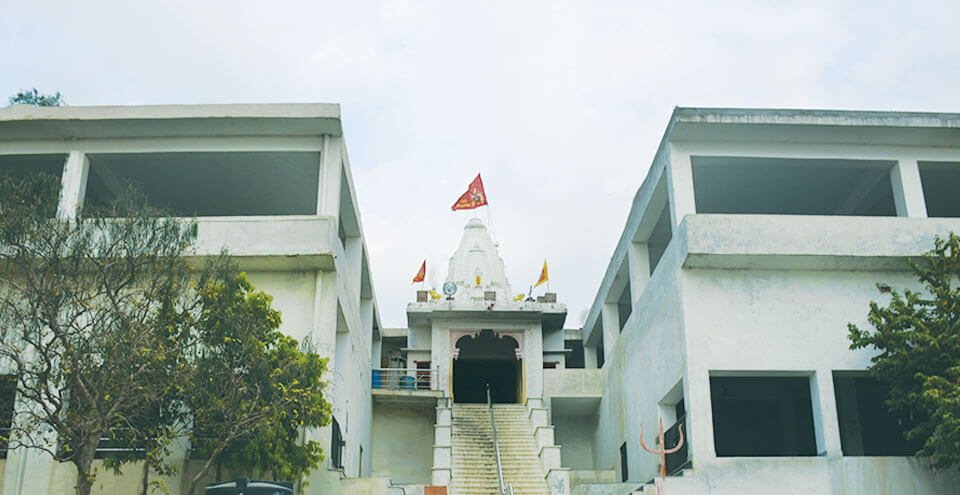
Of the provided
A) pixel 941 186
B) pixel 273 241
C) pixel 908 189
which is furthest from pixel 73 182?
pixel 941 186

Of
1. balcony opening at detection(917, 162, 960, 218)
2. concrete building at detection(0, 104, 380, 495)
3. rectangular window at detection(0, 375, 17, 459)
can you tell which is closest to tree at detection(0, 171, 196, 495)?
rectangular window at detection(0, 375, 17, 459)

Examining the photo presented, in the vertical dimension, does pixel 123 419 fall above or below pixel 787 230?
below

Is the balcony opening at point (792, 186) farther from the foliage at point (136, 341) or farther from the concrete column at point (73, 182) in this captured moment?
the concrete column at point (73, 182)

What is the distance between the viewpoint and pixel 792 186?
20781 mm

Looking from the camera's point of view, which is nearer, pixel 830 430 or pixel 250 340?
pixel 250 340

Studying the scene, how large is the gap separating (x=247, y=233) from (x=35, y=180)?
14.5 ft

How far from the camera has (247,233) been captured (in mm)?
16750

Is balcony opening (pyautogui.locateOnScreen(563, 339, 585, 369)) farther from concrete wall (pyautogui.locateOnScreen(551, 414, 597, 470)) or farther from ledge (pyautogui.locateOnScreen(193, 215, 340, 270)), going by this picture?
ledge (pyautogui.locateOnScreen(193, 215, 340, 270))

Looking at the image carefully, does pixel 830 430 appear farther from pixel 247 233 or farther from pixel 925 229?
pixel 247 233

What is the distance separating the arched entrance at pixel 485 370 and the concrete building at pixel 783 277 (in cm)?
908

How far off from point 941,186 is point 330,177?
13.6 m

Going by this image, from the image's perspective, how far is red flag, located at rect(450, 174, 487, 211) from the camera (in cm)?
2688

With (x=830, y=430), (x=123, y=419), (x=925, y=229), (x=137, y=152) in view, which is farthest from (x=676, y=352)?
(x=137, y=152)

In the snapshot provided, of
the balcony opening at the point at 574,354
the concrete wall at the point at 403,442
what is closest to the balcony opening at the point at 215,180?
the concrete wall at the point at 403,442
